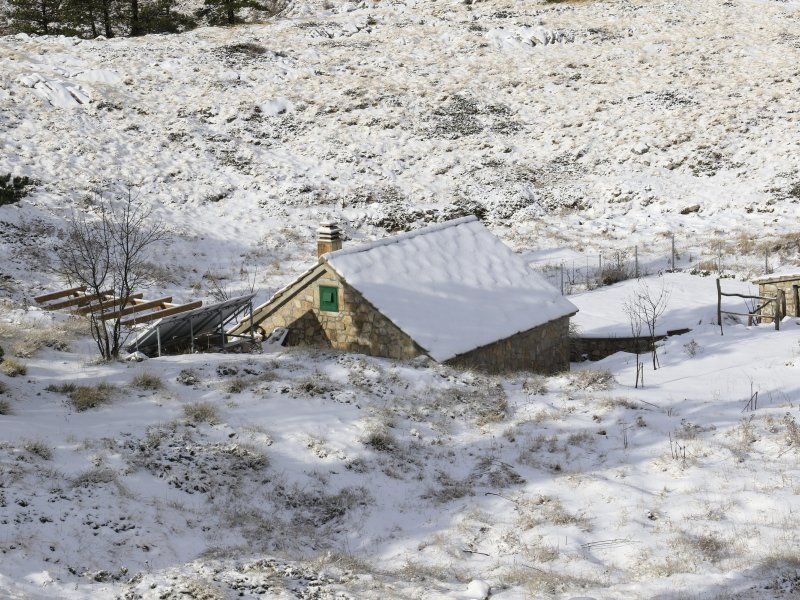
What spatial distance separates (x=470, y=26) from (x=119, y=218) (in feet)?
98.7

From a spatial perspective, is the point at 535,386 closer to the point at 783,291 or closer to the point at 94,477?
the point at 94,477

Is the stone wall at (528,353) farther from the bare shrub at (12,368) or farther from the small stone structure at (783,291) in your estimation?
the bare shrub at (12,368)

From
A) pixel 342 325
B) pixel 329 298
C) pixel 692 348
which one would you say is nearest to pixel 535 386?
pixel 342 325

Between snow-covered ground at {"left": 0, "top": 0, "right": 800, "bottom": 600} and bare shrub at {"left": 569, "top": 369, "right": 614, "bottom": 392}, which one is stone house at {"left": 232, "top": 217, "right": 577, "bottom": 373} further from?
bare shrub at {"left": 569, "top": 369, "right": 614, "bottom": 392}

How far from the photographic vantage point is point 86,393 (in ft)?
43.6

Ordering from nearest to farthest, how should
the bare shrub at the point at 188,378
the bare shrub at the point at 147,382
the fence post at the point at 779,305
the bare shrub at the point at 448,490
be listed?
the bare shrub at the point at 448,490
the bare shrub at the point at 147,382
the bare shrub at the point at 188,378
the fence post at the point at 779,305

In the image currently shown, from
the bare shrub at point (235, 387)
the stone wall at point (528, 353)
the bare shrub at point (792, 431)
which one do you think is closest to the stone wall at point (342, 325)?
the stone wall at point (528, 353)

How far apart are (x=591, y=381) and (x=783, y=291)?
9.04 meters

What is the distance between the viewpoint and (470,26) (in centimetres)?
5334

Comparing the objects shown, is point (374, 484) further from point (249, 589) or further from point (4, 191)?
point (4, 191)

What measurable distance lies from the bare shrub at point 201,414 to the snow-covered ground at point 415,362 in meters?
0.05

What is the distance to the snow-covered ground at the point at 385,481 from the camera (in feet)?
29.1

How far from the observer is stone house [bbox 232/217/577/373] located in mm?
17703

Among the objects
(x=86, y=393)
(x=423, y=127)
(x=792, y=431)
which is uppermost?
(x=423, y=127)
